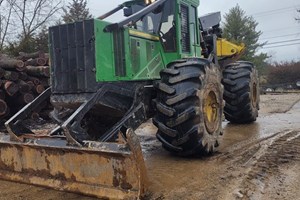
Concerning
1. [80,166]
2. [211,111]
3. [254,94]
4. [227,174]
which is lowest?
[227,174]

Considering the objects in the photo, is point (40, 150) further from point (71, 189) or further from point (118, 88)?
point (118, 88)

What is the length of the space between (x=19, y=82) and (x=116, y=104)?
6052mm

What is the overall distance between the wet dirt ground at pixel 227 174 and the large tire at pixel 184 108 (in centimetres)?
32

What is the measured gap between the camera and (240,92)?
9.02m

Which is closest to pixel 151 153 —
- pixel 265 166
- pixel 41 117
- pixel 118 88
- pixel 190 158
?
pixel 190 158

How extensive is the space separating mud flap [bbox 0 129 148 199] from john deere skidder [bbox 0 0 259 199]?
1 centimetres

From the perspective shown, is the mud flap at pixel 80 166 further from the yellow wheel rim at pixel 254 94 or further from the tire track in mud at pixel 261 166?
the yellow wheel rim at pixel 254 94

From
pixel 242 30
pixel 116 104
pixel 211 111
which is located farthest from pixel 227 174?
pixel 242 30

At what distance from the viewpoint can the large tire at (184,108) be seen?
5.32m

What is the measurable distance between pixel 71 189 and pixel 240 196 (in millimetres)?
1958

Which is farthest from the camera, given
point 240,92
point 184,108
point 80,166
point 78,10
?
point 78,10

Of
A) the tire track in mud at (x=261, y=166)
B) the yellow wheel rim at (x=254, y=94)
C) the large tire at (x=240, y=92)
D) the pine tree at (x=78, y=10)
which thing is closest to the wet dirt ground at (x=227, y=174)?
the tire track in mud at (x=261, y=166)

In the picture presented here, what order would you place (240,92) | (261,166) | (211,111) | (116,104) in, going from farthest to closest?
(240,92) → (211,111) → (116,104) → (261,166)

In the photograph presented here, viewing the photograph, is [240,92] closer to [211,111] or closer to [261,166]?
[211,111]
